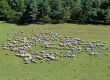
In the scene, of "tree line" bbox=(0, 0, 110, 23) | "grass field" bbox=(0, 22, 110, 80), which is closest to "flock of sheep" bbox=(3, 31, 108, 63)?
"grass field" bbox=(0, 22, 110, 80)

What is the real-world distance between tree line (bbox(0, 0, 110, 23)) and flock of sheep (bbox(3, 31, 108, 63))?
1701cm

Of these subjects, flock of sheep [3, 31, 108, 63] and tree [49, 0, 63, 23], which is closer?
flock of sheep [3, 31, 108, 63]

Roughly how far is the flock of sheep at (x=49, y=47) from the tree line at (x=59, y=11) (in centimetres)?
1701

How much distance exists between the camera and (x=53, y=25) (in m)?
73.0

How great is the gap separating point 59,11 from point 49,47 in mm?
25780

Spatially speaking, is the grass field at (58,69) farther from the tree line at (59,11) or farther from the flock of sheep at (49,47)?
the tree line at (59,11)

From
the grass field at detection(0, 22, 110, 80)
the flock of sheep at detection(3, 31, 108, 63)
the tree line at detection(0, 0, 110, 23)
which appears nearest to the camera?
the grass field at detection(0, 22, 110, 80)

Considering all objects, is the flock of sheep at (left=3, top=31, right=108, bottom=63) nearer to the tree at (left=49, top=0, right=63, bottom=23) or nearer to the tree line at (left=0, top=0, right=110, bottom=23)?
the tree at (left=49, top=0, right=63, bottom=23)

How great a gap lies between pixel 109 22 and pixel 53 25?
11.7 m

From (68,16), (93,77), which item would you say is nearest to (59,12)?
(68,16)

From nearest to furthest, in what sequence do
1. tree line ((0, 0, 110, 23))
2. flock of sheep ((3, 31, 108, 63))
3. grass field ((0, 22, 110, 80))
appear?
grass field ((0, 22, 110, 80)) < flock of sheep ((3, 31, 108, 63)) < tree line ((0, 0, 110, 23))

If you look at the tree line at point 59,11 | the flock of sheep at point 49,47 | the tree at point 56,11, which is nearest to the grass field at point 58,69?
the flock of sheep at point 49,47

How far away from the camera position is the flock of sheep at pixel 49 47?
45719mm

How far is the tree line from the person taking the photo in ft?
247
